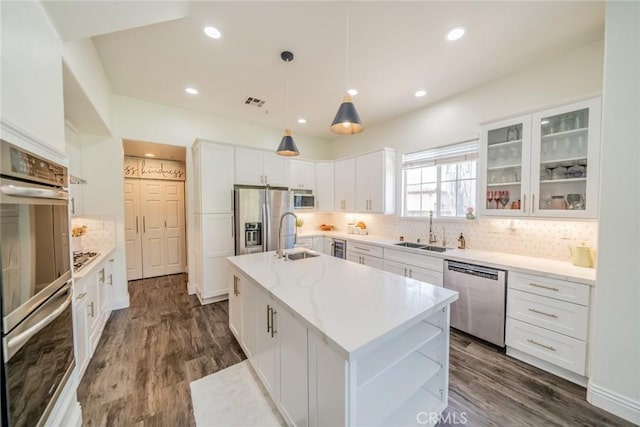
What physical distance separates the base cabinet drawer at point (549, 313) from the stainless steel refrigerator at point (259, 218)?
3005 millimetres

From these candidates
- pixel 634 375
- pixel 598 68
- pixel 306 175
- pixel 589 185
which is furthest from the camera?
pixel 306 175

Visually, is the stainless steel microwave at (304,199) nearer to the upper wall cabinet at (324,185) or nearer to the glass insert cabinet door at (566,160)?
the upper wall cabinet at (324,185)

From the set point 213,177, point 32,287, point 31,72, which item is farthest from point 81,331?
point 213,177

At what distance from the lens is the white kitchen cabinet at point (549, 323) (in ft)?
6.29

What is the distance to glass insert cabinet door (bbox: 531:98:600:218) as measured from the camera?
6.70 feet

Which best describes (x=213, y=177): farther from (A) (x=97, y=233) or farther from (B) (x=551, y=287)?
(B) (x=551, y=287)

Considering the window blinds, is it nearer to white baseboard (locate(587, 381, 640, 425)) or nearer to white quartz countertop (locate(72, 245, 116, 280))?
white baseboard (locate(587, 381, 640, 425))

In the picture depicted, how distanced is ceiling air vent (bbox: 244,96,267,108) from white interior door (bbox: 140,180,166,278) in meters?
2.94

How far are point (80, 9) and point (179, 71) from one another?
1.45m

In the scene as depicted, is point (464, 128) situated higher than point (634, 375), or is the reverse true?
point (464, 128)

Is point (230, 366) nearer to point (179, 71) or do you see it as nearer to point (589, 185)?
point (179, 71)

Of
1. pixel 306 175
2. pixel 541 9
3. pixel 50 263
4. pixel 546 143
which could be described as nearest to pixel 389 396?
pixel 50 263

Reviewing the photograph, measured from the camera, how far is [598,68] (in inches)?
87.4

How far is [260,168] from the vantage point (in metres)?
4.04
